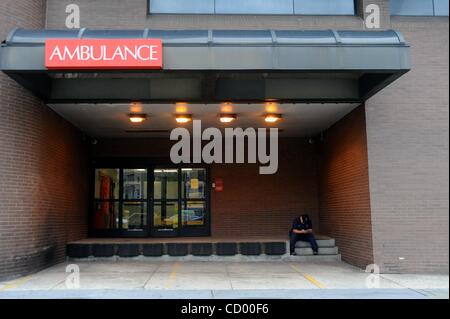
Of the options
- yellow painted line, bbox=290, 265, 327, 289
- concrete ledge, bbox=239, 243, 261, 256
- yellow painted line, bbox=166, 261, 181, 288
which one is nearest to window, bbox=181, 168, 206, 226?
concrete ledge, bbox=239, 243, 261, 256

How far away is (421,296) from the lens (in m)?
8.33

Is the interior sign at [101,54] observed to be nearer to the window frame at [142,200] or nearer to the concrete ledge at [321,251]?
the concrete ledge at [321,251]

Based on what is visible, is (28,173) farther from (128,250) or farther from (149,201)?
(149,201)

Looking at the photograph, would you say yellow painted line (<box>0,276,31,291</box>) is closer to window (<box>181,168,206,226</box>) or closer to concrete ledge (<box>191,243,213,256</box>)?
concrete ledge (<box>191,243,213,256</box>)

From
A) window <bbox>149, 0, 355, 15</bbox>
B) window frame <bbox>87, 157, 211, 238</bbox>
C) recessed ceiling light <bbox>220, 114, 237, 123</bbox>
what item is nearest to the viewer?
recessed ceiling light <bbox>220, 114, 237, 123</bbox>

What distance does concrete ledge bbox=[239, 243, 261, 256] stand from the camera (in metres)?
13.4

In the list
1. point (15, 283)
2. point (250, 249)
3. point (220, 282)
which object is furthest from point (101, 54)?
point (250, 249)

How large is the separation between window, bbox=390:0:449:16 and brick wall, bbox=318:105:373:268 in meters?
2.71

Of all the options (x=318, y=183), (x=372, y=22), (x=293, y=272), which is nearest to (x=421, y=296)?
(x=293, y=272)

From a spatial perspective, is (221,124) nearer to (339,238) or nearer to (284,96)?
(284,96)

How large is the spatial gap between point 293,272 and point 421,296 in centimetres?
338

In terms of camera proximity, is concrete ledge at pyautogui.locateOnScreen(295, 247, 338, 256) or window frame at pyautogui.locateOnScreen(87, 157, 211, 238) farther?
window frame at pyautogui.locateOnScreen(87, 157, 211, 238)

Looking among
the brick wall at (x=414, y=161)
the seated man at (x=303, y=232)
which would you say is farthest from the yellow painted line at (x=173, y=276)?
the brick wall at (x=414, y=161)

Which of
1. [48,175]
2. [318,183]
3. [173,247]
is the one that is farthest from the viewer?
[318,183]
